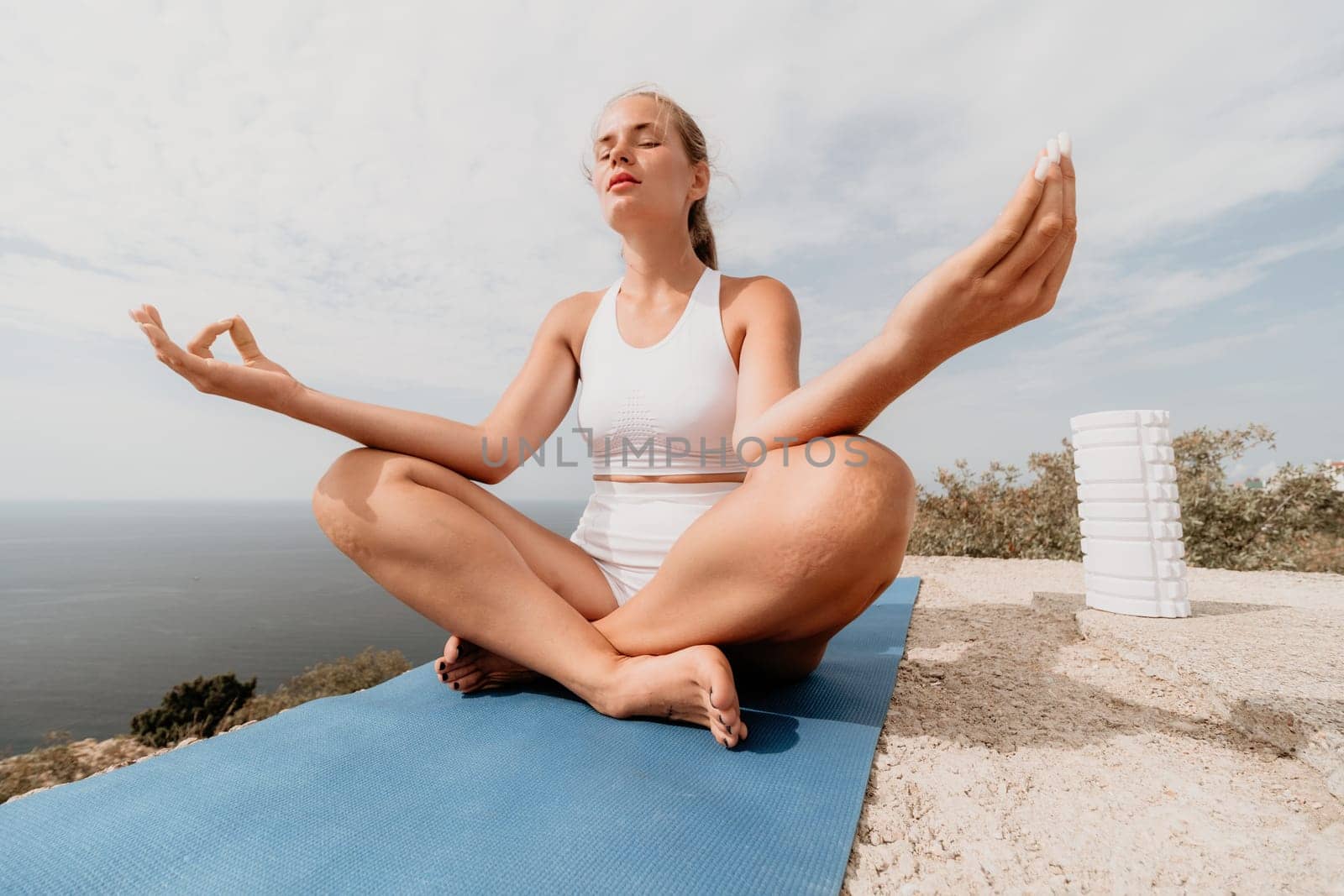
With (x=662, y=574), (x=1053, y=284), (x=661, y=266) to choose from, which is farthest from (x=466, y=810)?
(x=661, y=266)

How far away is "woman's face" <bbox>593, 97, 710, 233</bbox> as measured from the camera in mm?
1750

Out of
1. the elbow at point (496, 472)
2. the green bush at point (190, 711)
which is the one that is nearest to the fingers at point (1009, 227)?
the elbow at point (496, 472)

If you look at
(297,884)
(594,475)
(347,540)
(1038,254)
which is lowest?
(297,884)

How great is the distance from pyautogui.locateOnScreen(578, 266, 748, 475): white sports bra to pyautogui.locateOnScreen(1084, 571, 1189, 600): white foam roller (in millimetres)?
2112

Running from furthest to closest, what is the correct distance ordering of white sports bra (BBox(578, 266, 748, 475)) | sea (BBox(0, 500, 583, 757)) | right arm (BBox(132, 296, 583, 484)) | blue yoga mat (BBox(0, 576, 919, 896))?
sea (BBox(0, 500, 583, 757))
white sports bra (BBox(578, 266, 748, 475))
right arm (BBox(132, 296, 583, 484))
blue yoga mat (BBox(0, 576, 919, 896))

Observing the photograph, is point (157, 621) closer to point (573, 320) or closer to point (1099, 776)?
point (573, 320)

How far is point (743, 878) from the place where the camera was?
91 cm

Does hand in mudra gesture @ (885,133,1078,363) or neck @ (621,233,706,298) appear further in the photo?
neck @ (621,233,706,298)

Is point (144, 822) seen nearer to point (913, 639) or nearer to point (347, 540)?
point (347, 540)

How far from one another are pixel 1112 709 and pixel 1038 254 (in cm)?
138

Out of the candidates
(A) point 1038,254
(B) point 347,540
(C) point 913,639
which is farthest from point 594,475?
(C) point 913,639

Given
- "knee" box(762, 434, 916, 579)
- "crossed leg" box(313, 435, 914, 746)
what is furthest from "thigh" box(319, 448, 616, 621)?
"knee" box(762, 434, 916, 579)

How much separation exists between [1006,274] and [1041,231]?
73 mm

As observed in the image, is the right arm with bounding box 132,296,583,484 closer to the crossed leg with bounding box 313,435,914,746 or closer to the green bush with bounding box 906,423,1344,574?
the crossed leg with bounding box 313,435,914,746
